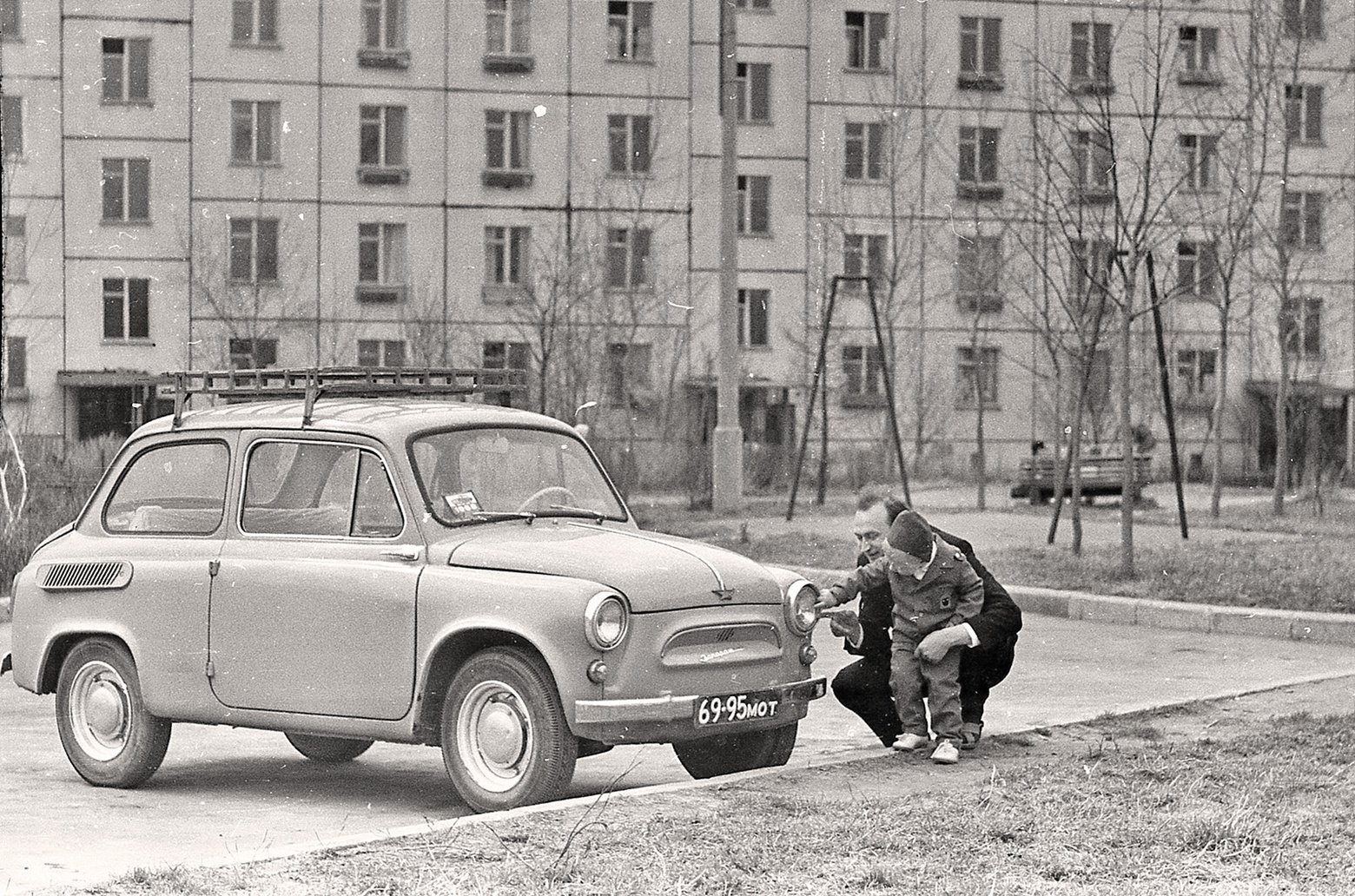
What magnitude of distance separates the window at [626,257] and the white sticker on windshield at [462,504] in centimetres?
4024

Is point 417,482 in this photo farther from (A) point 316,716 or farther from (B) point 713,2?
(B) point 713,2

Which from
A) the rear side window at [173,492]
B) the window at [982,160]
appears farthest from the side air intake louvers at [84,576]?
the window at [982,160]

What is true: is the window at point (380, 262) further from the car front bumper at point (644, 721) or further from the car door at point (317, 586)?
the car front bumper at point (644, 721)

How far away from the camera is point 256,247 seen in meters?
50.0

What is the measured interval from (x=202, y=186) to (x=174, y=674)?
4376 centimetres

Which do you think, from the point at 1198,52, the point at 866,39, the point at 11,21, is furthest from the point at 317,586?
the point at 1198,52

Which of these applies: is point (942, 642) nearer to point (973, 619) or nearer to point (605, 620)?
point (973, 619)

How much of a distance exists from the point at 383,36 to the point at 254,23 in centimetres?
305

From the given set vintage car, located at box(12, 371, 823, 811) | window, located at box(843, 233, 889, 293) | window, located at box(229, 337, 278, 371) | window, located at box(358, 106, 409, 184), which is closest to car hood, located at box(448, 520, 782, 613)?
vintage car, located at box(12, 371, 823, 811)

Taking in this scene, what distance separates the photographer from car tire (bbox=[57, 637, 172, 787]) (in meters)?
9.70

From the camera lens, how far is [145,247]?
52.5m

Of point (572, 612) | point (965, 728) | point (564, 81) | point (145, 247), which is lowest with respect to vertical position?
point (965, 728)

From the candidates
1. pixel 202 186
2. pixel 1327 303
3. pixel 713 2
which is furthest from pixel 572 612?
pixel 1327 303

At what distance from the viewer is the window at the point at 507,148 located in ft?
177
